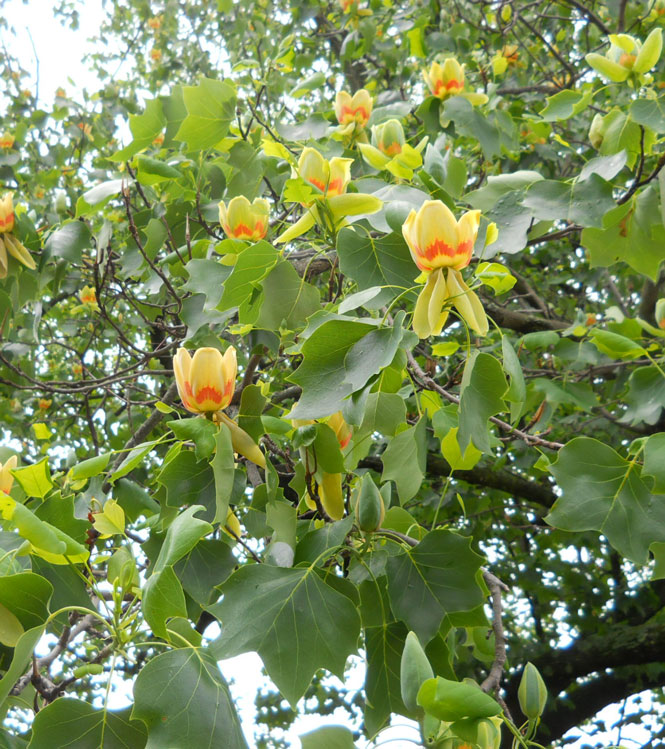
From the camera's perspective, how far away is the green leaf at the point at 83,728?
2.72 feet

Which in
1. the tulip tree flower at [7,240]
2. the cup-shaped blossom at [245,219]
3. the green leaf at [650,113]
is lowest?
the cup-shaped blossom at [245,219]

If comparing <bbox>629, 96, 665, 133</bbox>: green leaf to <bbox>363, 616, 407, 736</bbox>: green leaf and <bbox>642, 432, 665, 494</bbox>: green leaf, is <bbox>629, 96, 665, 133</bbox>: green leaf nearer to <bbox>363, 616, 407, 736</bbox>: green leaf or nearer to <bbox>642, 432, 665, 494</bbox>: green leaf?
<bbox>642, 432, 665, 494</bbox>: green leaf

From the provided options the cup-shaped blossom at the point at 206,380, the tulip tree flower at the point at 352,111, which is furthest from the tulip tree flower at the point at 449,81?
the cup-shaped blossom at the point at 206,380

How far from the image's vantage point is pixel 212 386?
1.13m

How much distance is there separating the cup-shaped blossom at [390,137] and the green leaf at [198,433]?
0.70 meters

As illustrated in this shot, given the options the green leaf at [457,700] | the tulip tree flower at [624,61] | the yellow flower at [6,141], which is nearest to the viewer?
the green leaf at [457,700]

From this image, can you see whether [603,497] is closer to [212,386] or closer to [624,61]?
[212,386]

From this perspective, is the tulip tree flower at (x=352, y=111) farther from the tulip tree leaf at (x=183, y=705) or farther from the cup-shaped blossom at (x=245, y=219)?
the tulip tree leaf at (x=183, y=705)

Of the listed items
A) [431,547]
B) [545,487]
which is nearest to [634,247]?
[431,547]

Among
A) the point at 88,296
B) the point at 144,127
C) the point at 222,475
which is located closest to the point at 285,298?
the point at 222,475

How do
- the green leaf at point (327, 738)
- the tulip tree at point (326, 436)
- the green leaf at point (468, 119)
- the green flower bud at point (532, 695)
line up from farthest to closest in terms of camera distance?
1. the green leaf at point (468, 119)
2. the green flower bud at point (532, 695)
3. the tulip tree at point (326, 436)
4. the green leaf at point (327, 738)

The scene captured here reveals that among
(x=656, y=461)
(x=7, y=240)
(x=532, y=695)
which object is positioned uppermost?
(x=7, y=240)

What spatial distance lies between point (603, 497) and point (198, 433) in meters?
0.59

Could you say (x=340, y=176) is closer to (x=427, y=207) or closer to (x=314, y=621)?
(x=427, y=207)
